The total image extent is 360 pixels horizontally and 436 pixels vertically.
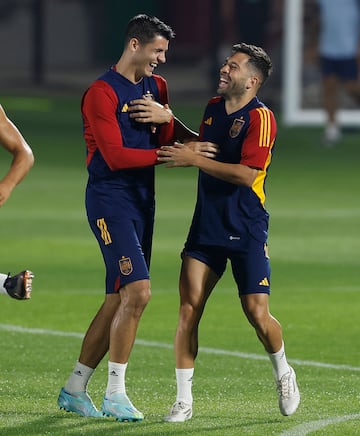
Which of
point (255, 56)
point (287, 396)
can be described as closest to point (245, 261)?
point (287, 396)

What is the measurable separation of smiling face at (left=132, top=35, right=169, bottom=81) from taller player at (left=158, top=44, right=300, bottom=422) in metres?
0.37

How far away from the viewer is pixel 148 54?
906 centimetres

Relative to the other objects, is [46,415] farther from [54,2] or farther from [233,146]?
[54,2]

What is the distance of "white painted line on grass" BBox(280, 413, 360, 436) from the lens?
857 cm

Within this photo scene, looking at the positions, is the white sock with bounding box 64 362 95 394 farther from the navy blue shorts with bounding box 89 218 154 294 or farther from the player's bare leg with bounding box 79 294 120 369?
the navy blue shorts with bounding box 89 218 154 294

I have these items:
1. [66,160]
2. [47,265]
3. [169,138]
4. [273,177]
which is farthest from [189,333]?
[66,160]

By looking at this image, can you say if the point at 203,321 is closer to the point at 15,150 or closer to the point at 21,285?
the point at 21,285

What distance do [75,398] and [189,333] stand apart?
742 millimetres

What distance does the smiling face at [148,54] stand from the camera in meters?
9.07

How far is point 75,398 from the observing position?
9.16 metres

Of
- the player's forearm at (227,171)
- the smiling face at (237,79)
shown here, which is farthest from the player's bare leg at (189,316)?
the smiling face at (237,79)

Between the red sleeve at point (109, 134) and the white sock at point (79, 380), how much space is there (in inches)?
45.8

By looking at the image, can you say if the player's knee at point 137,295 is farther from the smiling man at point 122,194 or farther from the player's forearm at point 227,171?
the player's forearm at point 227,171

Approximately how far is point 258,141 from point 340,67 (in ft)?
68.5
